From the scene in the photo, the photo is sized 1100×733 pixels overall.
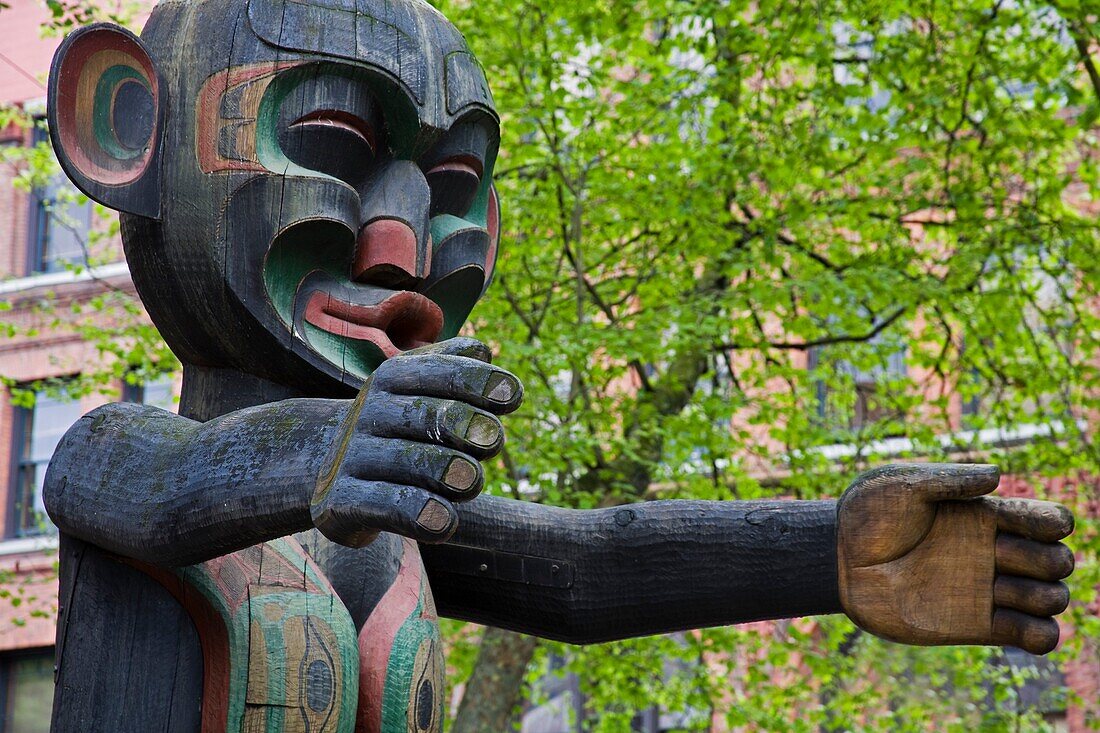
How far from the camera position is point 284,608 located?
8.40 feet

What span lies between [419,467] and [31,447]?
53.7 ft

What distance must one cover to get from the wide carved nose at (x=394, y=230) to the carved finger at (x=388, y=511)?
80 cm

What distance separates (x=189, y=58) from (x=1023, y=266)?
7730 millimetres

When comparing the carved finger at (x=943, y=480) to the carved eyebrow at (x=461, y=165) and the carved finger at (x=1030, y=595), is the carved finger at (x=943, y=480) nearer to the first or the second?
the carved finger at (x=1030, y=595)

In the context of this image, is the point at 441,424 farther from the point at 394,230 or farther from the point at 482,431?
the point at 394,230

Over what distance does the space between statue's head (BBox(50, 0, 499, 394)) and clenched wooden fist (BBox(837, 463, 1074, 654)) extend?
0.86 m

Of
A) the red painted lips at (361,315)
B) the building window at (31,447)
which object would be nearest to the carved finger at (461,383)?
the red painted lips at (361,315)

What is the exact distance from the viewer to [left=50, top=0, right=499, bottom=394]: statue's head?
2.67 metres

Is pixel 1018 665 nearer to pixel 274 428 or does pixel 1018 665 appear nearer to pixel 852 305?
pixel 852 305

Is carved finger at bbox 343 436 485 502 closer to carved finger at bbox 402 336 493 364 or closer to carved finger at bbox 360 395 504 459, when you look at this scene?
carved finger at bbox 360 395 504 459

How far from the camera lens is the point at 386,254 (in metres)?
2.73

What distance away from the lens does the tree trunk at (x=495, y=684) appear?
779 cm

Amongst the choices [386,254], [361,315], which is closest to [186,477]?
[361,315]

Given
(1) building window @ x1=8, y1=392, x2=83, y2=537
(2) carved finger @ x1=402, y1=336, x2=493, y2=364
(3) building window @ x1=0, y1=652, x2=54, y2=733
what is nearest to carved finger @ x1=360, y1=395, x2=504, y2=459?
(2) carved finger @ x1=402, y1=336, x2=493, y2=364
